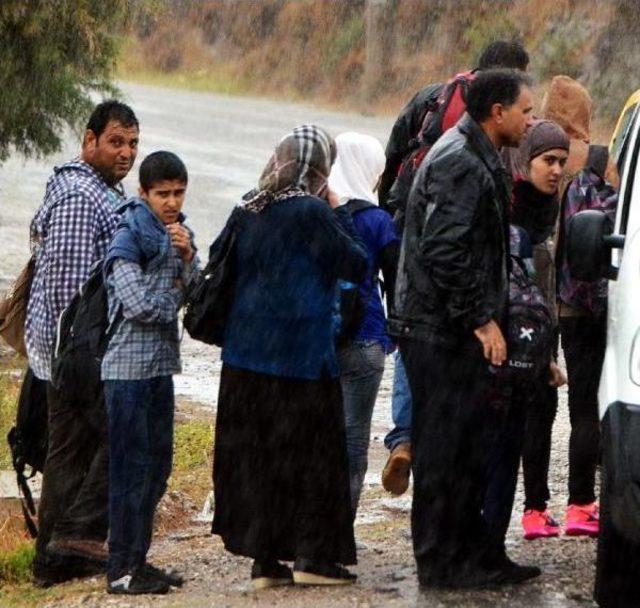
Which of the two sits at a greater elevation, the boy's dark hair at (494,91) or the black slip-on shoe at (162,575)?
the boy's dark hair at (494,91)


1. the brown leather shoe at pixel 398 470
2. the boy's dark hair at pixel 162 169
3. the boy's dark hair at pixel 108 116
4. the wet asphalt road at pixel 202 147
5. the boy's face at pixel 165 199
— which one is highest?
the wet asphalt road at pixel 202 147

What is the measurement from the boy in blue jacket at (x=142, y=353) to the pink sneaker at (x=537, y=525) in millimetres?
1574

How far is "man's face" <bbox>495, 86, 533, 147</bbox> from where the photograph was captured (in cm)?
642

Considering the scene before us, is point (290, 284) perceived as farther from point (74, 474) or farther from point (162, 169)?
point (74, 474)

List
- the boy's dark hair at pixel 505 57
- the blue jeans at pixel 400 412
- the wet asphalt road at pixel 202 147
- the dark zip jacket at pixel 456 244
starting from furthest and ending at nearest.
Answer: the wet asphalt road at pixel 202 147, the boy's dark hair at pixel 505 57, the blue jeans at pixel 400 412, the dark zip jacket at pixel 456 244

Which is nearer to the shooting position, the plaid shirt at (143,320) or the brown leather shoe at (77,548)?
the plaid shirt at (143,320)

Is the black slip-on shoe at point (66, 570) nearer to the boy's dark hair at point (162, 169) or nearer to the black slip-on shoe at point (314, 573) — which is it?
the black slip-on shoe at point (314, 573)

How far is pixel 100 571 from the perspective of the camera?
7266mm

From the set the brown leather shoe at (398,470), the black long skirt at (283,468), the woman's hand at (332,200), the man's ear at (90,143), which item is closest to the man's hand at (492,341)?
the black long skirt at (283,468)

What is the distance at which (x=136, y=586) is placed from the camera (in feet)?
22.1

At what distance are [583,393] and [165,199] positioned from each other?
1.96 metres

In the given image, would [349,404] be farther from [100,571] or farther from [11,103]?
[11,103]

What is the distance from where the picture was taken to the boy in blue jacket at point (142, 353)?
661 centimetres

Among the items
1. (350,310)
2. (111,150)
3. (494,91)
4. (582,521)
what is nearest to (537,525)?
(582,521)
